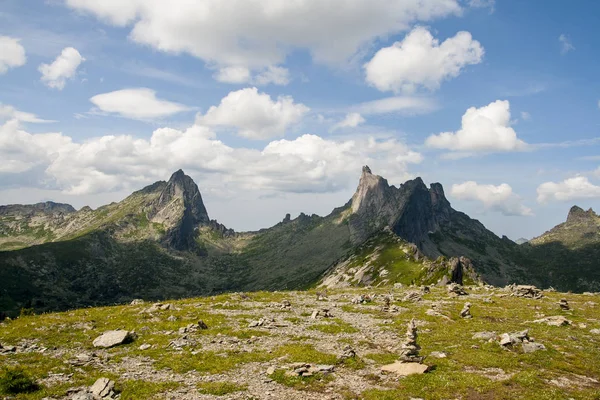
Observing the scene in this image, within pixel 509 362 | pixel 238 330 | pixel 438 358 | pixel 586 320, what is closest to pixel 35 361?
pixel 238 330

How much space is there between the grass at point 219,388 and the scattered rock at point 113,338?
40.0 ft

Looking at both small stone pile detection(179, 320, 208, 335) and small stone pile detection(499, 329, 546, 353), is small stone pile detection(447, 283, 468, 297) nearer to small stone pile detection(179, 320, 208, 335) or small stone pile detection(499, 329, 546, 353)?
small stone pile detection(499, 329, 546, 353)

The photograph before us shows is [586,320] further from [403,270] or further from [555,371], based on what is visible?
[403,270]

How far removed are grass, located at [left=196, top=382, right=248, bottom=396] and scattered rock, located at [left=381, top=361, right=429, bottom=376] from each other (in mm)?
10213

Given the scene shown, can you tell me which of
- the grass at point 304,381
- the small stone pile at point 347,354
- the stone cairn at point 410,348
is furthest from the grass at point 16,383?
the stone cairn at point 410,348

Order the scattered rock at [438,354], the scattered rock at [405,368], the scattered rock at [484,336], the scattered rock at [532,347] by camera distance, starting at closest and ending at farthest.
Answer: the scattered rock at [405,368], the scattered rock at [438,354], the scattered rock at [532,347], the scattered rock at [484,336]

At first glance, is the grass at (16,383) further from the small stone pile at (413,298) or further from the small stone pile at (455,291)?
the small stone pile at (455,291)

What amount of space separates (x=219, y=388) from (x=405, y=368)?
12690 mm

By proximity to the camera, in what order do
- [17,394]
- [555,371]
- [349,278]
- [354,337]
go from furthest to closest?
[349,278], [354,337], [555,371], [17,394]

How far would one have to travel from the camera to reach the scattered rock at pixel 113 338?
1250 inches

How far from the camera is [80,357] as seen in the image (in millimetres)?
28031

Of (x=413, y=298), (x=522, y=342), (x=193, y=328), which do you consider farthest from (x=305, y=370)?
(x=413, y=298)

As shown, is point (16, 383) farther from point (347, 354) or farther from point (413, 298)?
point (413, 298)

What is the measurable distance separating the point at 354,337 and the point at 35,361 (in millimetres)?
25906
